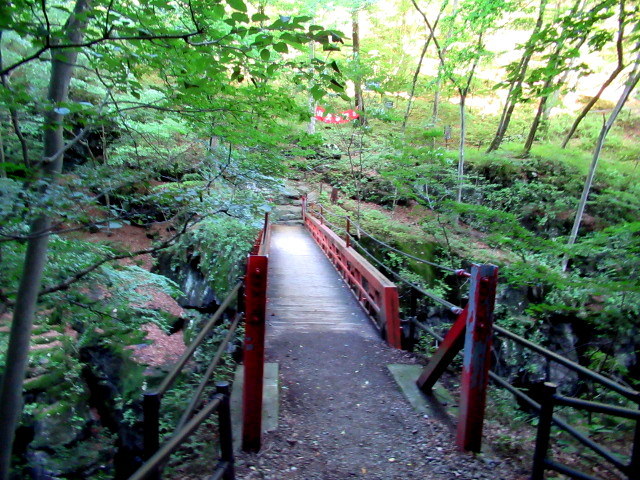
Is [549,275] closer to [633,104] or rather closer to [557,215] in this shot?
[557,215]

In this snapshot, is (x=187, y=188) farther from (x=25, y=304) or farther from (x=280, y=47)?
(x=280, y=47)

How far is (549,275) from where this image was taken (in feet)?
23.0

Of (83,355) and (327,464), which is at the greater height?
(327,464)

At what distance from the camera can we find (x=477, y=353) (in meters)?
2.81

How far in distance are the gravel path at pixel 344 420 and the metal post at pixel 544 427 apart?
415 millimetres

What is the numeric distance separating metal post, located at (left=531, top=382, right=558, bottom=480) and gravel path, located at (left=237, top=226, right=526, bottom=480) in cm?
41

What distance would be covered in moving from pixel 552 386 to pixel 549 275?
558cm

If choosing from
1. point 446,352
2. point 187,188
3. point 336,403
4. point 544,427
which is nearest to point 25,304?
point 187,188

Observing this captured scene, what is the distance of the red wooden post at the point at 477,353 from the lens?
109 inches

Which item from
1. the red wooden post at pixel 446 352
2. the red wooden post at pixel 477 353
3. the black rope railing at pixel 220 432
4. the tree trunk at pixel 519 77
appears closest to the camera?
the black rope railing at pixel 220 432

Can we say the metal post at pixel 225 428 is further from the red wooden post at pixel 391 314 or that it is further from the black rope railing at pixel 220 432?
the red wooden post at pixel 391 314

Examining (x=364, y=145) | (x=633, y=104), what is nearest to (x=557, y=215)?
(x=364, y=145)

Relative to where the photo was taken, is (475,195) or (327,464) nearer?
(327,464)

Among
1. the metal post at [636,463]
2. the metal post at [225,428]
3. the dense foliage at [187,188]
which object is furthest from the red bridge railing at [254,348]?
the metal post at [636,463]
